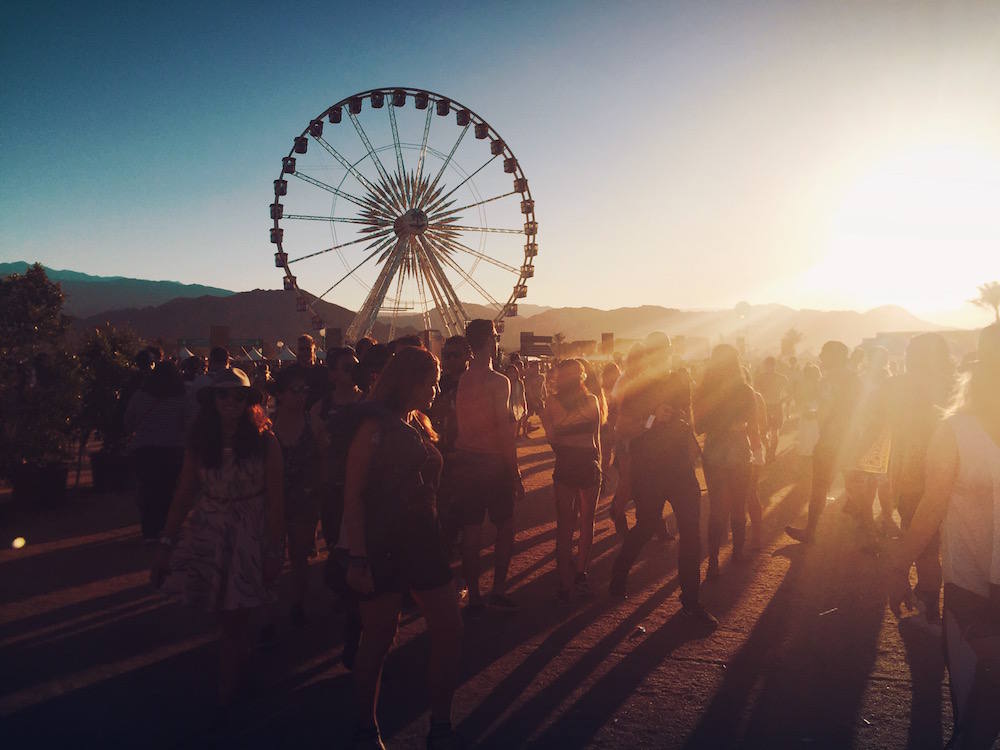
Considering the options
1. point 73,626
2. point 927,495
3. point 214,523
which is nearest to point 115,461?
point 73,626

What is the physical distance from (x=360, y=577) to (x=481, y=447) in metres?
1.93

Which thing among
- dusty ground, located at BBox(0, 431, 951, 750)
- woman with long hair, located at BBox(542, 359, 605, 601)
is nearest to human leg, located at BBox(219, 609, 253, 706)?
dusty ground, located at BBox(0, 431, 951, 750)

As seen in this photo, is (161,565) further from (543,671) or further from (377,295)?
(377,295)

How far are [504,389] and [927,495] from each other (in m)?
2.52

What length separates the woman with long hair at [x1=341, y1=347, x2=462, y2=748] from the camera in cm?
268

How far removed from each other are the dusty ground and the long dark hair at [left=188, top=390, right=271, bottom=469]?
1303mm

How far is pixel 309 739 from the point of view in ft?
10.3

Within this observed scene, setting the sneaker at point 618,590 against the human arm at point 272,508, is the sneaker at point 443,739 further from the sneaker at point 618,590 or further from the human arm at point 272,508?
the sneaker at point 618,590

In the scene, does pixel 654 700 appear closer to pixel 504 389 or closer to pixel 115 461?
pixel 504 389

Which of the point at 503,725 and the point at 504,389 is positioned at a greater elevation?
the point at 504,389

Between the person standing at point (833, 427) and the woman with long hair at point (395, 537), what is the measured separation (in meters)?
4.81

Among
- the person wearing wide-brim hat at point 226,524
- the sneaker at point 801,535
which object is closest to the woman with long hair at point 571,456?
the person wearing wide-brim hat at point 226,524

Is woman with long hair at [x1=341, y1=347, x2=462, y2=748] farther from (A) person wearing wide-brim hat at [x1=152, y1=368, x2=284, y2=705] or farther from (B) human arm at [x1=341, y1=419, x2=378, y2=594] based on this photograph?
(A) person wearing wide-brim hat at [x1=152, y1=368, x2=284, y2=705]

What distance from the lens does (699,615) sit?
4.56 meters
